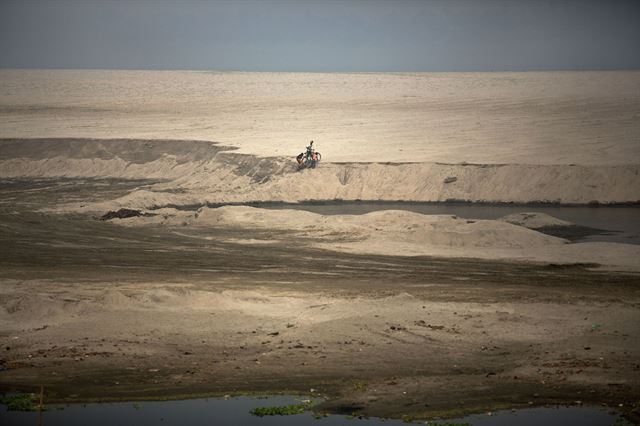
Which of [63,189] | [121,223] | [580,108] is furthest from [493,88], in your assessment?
[121,223]

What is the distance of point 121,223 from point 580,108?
40105 millimetres

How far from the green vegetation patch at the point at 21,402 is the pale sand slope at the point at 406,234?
14297mm

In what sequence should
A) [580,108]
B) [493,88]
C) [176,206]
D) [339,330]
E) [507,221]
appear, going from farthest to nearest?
[493,88], [580,108], [176,206], [507,221], [339,330]

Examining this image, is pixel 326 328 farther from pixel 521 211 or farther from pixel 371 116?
pixel 371 116

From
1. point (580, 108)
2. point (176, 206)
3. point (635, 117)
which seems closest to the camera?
point (176, 206)

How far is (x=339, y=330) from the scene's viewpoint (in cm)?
1900

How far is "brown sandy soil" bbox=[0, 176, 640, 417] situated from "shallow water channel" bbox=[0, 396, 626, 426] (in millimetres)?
373

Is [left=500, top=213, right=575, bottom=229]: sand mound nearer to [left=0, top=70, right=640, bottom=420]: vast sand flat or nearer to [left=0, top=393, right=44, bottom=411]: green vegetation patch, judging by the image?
[left=0, top=70, right=640, bottom=420]: vast sand flat

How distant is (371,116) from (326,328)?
49.3 m

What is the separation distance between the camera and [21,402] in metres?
15.1

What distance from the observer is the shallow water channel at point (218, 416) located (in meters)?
14.4

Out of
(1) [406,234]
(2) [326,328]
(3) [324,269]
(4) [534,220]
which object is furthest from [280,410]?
(4) [534,220]

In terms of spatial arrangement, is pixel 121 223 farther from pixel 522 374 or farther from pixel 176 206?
pixel 522 374

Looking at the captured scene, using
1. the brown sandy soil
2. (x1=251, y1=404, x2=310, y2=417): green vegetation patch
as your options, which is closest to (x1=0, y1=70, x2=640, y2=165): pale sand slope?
the brown sandy soil
